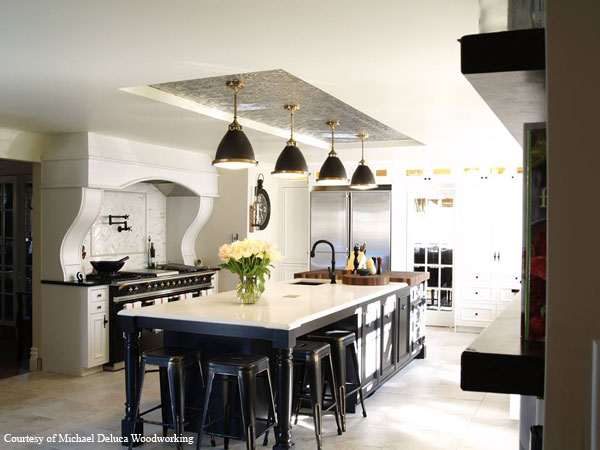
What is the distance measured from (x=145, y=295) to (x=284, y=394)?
3.39 metres

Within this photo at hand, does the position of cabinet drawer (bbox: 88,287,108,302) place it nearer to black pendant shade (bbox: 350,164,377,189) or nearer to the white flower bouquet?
the white flower bouquet

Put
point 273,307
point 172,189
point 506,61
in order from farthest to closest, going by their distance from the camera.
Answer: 1. point 172,189
2. point 273,307
3. point 506,61

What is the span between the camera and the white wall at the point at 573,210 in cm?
77

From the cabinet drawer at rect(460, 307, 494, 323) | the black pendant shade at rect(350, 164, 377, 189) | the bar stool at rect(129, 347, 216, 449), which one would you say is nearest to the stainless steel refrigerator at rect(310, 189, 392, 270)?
the cabinet drawer at rect(460, 307, 494, 323)

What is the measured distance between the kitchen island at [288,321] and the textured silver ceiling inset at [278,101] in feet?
5.55

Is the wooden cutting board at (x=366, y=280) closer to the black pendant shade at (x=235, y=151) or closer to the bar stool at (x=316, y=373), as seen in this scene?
the bar stool at (x=316, y=373)

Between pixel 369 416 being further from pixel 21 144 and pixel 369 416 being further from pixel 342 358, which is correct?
pixel 21 144

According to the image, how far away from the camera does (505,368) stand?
35.5 inches

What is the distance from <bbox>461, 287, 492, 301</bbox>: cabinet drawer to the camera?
8461 millimetres

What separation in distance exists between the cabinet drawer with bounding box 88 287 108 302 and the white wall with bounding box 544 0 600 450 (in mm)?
5928

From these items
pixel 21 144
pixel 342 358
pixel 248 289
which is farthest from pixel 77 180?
pixel 342 358

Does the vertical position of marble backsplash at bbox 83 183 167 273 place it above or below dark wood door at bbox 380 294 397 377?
above

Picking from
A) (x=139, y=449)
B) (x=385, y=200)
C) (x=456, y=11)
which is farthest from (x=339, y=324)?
(x=385, y=200)

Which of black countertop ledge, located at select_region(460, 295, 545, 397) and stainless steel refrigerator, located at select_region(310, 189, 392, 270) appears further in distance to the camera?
stainless steel refrigerator, located at select_region(310, 189, 392, 270)
